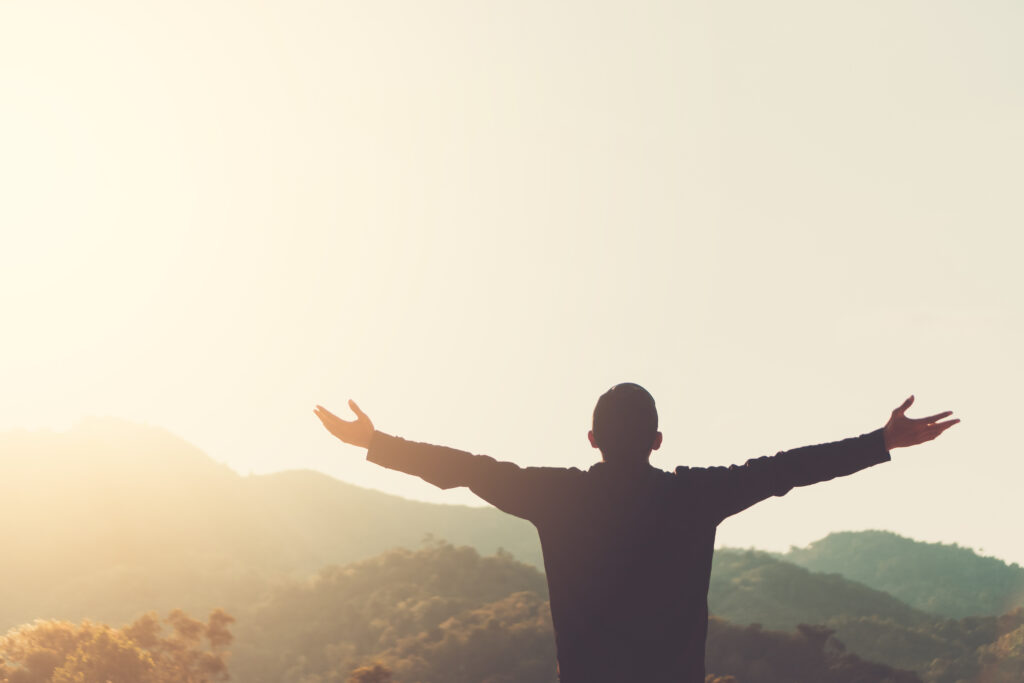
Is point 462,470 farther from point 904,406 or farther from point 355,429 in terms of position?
point 904,406

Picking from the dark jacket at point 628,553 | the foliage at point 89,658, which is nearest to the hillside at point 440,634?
the foliage at point 89,658

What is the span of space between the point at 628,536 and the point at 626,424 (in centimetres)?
43

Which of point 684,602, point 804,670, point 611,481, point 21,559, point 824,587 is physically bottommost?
point 684,602

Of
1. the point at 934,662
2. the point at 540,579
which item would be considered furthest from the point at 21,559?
the point at 934,662

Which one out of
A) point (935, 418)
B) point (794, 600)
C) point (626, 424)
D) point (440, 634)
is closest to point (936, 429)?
point (935, 418)

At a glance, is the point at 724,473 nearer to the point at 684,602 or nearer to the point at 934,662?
the point at 684,602

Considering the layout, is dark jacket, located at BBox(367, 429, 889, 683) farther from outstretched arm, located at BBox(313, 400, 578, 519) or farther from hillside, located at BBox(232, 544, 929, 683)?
hillside, located at BBox(232, 544, 929, 683)

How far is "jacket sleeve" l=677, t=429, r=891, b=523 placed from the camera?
3.42 m

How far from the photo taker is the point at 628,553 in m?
3.30

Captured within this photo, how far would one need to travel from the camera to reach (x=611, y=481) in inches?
132

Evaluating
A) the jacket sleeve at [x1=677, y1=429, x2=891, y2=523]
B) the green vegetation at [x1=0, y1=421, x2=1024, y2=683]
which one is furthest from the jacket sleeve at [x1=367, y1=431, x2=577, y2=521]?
the green vegetation at [x1=0, y1=421, x2=1024, y2=683]

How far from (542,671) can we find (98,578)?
4601 inches

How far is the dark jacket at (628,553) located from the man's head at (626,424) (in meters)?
0.06

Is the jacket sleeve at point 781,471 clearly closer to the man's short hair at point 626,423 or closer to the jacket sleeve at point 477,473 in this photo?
the man's short hair at point 626,423
